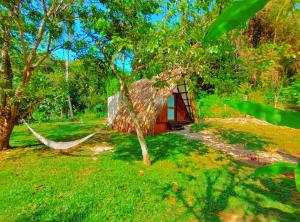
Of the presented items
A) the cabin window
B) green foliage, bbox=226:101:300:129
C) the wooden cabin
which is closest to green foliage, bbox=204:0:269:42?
green foliage, bbox=226:101:300:129

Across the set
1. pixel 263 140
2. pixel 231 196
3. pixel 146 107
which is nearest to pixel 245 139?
pixel 263 140

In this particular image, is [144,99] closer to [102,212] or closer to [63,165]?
[63,165]

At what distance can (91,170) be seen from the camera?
17.5 feet

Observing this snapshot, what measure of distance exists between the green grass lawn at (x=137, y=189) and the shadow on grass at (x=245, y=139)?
1.97m

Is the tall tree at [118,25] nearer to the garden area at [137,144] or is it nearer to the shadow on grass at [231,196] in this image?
the garden area at [137,144]

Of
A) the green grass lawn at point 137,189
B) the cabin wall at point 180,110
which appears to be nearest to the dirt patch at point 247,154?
the green grass lawn at point 137,189

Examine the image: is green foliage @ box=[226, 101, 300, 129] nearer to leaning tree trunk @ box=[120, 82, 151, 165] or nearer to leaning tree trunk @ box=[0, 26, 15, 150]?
leaning tree trunk @ box=[120, 82, 151, 165]

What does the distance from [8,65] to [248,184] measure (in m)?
7.80

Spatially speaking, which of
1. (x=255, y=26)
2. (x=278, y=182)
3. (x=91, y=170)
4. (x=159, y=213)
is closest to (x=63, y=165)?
(x=91, y=170)

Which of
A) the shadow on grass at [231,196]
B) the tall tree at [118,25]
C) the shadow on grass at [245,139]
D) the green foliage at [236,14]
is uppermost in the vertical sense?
the tall tree at [118,25]

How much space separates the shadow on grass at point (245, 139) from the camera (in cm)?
794

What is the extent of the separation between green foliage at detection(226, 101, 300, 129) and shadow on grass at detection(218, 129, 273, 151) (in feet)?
26.5

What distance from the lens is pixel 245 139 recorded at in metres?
9.07

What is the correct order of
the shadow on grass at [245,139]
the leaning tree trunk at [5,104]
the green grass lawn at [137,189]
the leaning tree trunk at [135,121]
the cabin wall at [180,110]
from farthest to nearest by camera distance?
1. the cabin wall at [180,110]
2. the shadow on grass at [245,139]
3. the leaning tree trunk at [5,104]
4. the leaning tree trunk at [135,121]
5. the green grass lawn at [137,189]
